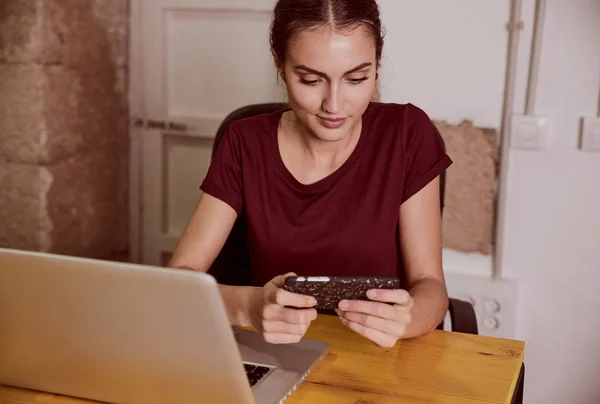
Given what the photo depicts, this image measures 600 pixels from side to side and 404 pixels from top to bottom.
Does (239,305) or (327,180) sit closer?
(239,305)

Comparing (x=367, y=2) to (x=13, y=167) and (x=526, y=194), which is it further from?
(x=13, y=167)

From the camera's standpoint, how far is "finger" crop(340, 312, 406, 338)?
3.55 feet

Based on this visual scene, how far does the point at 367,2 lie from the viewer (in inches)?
57.3

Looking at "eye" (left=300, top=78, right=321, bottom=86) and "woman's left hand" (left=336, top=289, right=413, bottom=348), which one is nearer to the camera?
"woman's left hand" (left=336, top=289, right=413, bottom=348)

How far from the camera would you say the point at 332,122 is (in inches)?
56.4

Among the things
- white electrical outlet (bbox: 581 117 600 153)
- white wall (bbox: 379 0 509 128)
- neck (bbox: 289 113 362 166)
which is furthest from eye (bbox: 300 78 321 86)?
white electrical outlet (bbox: 581 117 600 153)

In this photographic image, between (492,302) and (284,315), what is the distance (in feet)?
4.66

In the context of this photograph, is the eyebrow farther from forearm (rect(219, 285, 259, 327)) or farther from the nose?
forearm (rect(219, 285, 259, 327))

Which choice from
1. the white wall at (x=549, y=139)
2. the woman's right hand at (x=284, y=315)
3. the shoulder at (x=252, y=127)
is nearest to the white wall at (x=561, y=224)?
the white wall at (x=549, y=139)

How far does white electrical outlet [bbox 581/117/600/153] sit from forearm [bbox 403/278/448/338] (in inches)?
36.4

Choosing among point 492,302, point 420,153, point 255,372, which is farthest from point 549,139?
point 255,372

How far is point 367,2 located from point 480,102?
2.92 ft

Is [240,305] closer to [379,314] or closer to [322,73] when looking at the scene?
[379,314]

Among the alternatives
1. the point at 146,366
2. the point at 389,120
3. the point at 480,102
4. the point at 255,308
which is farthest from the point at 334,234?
the point at 480,102
